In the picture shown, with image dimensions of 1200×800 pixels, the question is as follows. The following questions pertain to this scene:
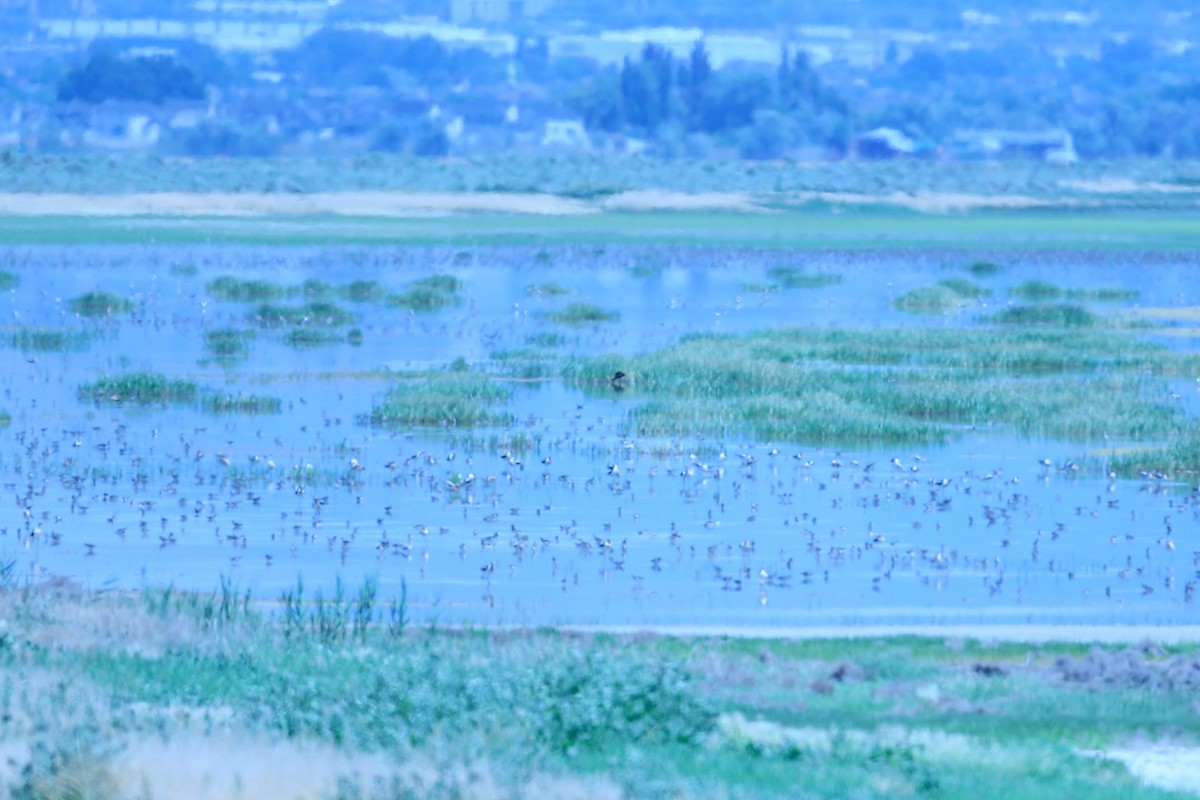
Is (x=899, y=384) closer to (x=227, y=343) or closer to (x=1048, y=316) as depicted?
(x=227, y=343)

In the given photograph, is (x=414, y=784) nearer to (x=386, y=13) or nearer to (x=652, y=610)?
(x=652, y=610)

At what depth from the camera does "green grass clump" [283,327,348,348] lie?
3706cm

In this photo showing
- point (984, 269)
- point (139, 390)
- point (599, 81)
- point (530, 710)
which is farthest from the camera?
point (599, 81)

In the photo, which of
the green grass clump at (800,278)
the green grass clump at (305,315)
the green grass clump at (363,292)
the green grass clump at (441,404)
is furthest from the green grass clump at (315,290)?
the green grass clump at (441,404)

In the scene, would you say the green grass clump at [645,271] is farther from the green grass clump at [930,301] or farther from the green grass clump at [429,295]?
the green grass clump at [930,301]

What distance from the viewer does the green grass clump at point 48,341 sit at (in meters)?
35.8

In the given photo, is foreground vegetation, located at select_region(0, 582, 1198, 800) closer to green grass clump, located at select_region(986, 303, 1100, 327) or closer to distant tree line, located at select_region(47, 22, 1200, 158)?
green grass clump, located at select_region(986, 303, 1100, 327)

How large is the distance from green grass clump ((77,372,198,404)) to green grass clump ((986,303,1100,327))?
1773 cm

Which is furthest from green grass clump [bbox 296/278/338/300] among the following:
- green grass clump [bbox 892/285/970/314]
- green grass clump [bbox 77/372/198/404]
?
green grass clump [bbox 77/372/198/404]

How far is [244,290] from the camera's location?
45844mm

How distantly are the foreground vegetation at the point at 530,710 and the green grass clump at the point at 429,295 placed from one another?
29898 mm

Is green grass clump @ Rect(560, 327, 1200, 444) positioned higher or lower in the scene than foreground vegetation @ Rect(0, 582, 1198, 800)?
lower

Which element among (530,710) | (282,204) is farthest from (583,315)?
(282,204)

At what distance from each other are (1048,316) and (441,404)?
1744 cm
